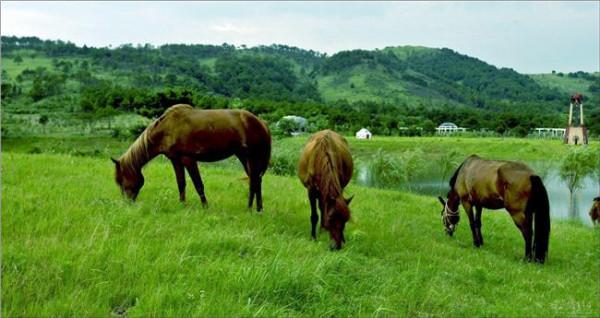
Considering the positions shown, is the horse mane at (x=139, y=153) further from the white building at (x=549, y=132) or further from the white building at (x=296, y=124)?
the white building at (x=549, y=132)

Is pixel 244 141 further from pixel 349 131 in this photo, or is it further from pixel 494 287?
pixel 349 131

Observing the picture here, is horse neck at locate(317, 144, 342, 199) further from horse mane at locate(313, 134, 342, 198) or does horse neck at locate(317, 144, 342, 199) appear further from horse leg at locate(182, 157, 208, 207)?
horse leg at locate(182, 157, 208, 207)

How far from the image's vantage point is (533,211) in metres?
10.6

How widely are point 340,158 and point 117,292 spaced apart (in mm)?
5719

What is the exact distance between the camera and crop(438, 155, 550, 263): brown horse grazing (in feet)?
34.5

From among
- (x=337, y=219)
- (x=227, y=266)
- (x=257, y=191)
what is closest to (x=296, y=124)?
(x=257, y=191)

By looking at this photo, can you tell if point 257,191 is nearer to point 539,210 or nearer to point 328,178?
point 328,178

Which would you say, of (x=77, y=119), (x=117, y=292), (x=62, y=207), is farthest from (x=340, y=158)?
(x=77, y=119)

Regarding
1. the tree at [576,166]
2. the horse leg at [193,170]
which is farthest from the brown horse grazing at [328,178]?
the tree at [576,166]

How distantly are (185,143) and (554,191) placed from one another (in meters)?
38.6

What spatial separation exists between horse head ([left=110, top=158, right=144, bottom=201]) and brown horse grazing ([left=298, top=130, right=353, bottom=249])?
10.9 feet

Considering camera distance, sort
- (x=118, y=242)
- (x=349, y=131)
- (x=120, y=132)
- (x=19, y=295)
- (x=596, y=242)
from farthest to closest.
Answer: (x=349, y=131) → (x=120, y=132) → (x=596, y=242) → (x=118, y=242) → (x=19, y=295)

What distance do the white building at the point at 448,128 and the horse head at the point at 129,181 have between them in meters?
109

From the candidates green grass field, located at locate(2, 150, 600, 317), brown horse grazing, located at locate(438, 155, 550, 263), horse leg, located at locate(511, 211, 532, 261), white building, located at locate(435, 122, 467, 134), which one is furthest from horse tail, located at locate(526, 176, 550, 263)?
white building, located at locate(435, 122, 467, 134)
